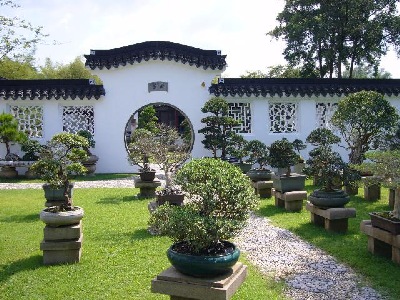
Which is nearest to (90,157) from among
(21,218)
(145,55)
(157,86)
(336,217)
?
(157,86)

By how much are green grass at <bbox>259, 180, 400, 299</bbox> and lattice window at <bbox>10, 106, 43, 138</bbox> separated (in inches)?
323

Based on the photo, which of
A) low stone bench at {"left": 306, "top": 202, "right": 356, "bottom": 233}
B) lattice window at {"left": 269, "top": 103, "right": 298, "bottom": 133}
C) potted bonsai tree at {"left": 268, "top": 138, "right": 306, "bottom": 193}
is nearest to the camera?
low stone bench at {"left": 306, "top": 202, "right": 356, "bottom": 233}

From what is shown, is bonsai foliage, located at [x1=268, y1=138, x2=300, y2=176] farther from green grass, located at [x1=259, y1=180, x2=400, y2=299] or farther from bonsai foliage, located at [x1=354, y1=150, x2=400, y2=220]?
bonsai foliage, located at [x1=354, y1=150, x2=400, y2=220]

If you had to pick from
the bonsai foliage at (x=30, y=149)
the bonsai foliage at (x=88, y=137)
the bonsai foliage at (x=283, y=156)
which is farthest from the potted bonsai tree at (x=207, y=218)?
the bonsai foliage at (x=30, y=149)

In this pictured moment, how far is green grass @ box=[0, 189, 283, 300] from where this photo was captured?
4.07 meters

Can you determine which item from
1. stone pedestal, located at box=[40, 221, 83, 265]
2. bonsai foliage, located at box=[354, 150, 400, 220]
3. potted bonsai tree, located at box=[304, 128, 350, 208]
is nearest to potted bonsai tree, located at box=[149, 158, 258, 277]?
stone pedestal, located at box=[40, 221, 83, 265]

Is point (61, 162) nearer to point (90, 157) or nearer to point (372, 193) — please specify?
point (372, 193)

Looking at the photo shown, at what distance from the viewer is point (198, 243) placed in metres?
3.24

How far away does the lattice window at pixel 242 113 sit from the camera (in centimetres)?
1413

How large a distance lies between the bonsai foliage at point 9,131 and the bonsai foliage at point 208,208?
10.1m

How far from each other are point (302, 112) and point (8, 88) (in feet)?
30.2

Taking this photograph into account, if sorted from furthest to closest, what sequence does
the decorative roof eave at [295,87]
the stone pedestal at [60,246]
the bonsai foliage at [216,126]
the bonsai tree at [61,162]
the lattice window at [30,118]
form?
the decorative roof eave at [295,87] → the lattice window at [30,118] → the bonsai foliage at [216,126] → the bonsai tree at [61,162] → the stone pedestal at [60,246]

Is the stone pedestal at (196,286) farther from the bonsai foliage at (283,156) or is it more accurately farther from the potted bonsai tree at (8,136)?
the potted bonsai tree at (8,136)

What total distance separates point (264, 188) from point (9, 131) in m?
7.53
